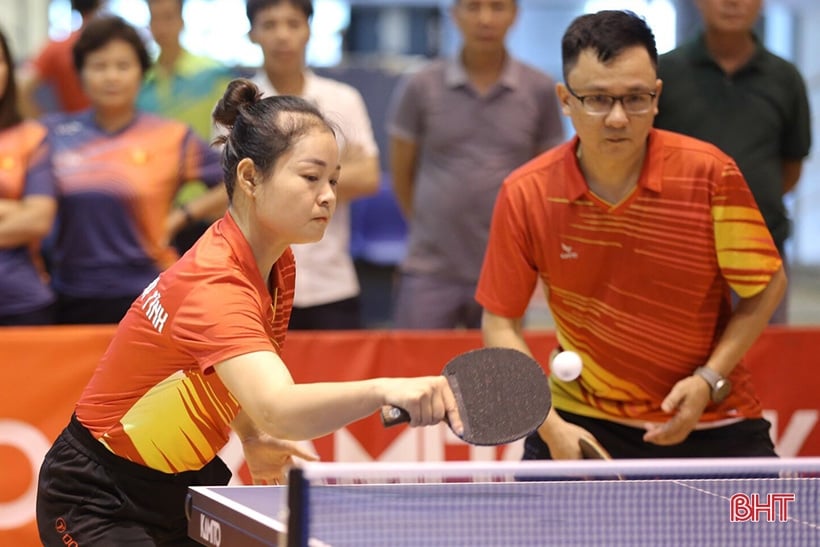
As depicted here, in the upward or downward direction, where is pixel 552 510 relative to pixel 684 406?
upward

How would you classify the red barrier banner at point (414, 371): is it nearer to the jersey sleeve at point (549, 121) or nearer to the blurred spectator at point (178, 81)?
the jersey sleeve at point (549, 121)

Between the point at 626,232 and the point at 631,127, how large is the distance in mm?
330

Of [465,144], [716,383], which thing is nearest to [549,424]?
[716,383]

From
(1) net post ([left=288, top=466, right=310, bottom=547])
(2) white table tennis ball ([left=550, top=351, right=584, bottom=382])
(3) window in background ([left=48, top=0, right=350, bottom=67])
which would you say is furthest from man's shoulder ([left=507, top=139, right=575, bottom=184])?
(3) window in background ([left=48, top=0, right=350, bottom=67])

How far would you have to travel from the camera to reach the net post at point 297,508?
209cm

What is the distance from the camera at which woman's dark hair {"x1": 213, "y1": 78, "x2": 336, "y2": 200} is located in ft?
8.67

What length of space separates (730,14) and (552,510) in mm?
2738

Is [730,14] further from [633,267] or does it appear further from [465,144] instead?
[633,267]

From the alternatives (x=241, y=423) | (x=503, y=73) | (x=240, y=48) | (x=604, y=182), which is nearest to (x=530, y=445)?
(x=604, y=182)

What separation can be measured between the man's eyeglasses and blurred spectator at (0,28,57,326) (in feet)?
8.09

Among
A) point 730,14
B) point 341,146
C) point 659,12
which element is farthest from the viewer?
point 659,12

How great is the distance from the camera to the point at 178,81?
5.71 meters

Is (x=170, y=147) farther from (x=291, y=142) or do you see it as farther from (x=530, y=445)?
(x=291, y=142)

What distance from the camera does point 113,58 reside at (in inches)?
201
